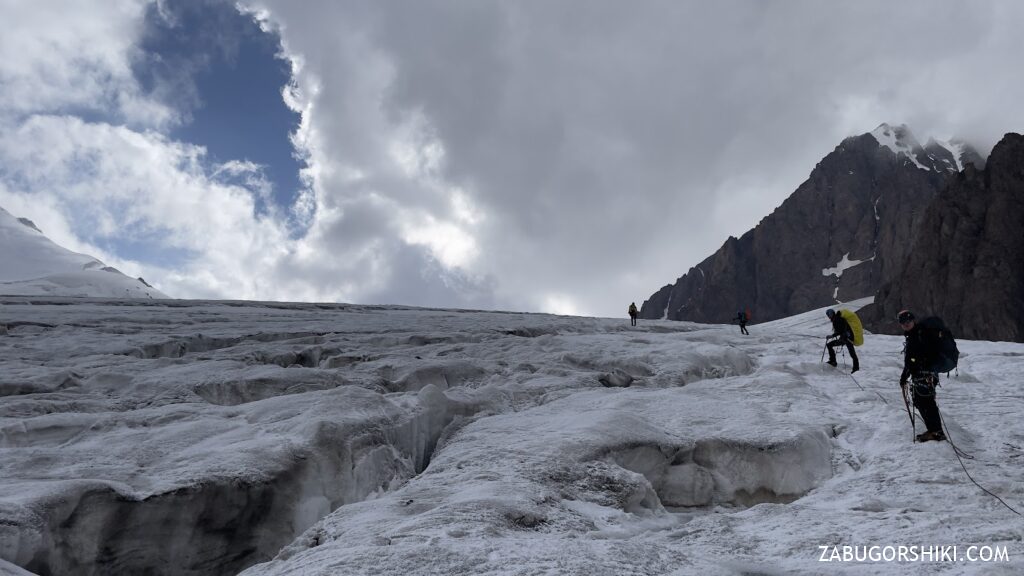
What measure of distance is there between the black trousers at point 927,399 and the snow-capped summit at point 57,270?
131 metres

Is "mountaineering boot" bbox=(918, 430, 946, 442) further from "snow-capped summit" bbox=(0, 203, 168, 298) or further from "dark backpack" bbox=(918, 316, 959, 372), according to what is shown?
"snow-capped summit" bbox=(0, 203, 168, 298)

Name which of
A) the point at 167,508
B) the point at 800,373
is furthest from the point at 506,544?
the point at 800,373

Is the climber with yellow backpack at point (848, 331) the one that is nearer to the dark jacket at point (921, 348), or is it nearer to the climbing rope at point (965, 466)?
the dark jacket at point (921, 348)

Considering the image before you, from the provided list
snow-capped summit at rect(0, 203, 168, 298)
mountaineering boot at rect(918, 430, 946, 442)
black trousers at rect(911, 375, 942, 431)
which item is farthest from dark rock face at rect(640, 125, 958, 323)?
mountaineering boot at rect(918, 430, 946, 442)

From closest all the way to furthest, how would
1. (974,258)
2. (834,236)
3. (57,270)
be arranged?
(974,258), (57,270), (834,236)

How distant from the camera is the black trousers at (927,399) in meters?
9.09

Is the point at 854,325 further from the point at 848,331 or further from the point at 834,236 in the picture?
the point at 834,236

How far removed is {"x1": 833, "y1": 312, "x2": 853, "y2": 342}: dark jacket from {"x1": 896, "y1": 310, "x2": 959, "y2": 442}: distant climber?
631cm

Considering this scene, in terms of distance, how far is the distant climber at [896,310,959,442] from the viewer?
915 centimetres

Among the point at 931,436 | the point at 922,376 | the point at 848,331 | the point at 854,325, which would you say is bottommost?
the point at 931,436

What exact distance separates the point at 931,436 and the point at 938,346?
140 centimetres

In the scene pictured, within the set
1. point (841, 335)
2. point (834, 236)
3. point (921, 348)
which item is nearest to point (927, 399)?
point (921, 348)

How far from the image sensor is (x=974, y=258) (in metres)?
104

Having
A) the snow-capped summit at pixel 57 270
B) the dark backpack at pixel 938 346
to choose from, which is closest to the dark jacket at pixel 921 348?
the dark backpack at pixel 938 346
